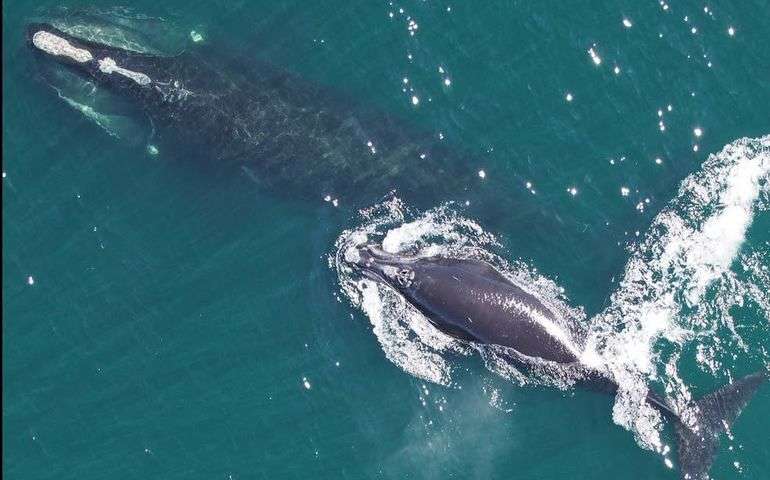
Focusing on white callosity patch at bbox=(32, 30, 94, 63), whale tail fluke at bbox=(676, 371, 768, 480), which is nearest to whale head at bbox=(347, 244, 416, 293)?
whale tail fluke at bbox=(676, 371, 768, 480)

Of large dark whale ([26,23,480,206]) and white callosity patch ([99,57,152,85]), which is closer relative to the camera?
large dark whale ([26,23,480,206])

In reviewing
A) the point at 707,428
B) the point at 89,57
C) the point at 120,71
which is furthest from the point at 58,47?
the point at 707,428

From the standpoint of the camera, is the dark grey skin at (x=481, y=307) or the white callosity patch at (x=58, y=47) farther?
the white callosity patch at (x=58, y=47)

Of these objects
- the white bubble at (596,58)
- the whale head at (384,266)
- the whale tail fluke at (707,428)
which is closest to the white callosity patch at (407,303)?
the whale head at (384,266)

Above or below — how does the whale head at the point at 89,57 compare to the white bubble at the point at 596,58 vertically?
below

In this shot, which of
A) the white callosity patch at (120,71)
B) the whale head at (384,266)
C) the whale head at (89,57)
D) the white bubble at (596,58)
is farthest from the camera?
the whale head at (89,57)

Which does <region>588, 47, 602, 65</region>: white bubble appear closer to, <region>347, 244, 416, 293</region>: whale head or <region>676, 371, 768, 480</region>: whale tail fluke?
<region>347, 244, 416, 293</region>: whale head

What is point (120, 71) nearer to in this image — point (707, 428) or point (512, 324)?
point (512, 324)

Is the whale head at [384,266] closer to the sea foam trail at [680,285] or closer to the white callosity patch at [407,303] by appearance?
the white callosity patch at [407,303]
